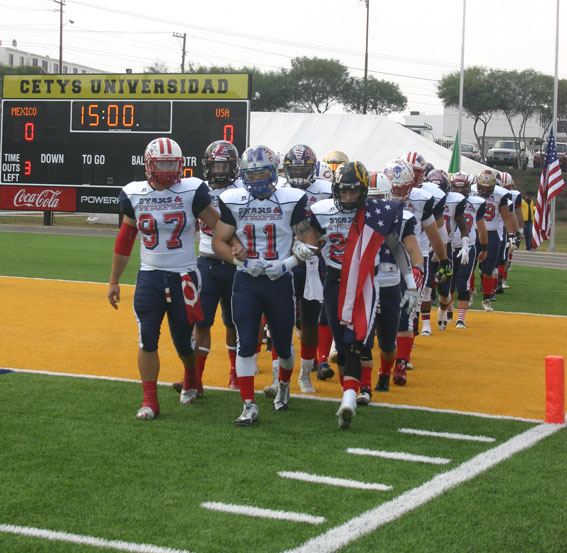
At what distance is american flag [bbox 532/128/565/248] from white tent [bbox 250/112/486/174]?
925 cm

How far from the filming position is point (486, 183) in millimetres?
13125

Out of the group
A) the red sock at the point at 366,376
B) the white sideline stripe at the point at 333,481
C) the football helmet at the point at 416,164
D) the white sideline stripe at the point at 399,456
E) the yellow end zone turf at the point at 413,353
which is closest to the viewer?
the white sideline stripe at the point at 333,481

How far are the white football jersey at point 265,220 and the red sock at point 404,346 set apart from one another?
2147mm

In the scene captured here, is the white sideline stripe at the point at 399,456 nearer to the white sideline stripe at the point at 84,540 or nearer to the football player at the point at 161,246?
the football player at the point at 161,246

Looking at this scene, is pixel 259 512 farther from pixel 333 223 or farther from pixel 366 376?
pixel 366 376

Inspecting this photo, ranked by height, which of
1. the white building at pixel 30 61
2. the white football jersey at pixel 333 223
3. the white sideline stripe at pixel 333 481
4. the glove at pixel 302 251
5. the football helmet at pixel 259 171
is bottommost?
the white sideline stripe at pixel 333 481

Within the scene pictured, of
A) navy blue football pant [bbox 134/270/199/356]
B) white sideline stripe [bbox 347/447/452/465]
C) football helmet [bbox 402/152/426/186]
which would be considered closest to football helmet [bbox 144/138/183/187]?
navy blue football pant [bbox 134/270/199/356]

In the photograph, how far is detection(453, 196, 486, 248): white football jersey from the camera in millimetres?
12133

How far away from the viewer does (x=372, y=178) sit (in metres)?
7.02

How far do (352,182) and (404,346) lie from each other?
2.39 metres

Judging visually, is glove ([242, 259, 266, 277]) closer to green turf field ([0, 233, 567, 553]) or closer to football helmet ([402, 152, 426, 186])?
green turf field ([0, 233, 567, 553])

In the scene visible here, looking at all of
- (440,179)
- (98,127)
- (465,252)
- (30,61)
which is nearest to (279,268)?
(440,179)

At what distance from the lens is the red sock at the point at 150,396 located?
643 centimetres

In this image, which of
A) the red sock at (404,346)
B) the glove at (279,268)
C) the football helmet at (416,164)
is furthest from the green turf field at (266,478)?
the football helmet at (416,164)
